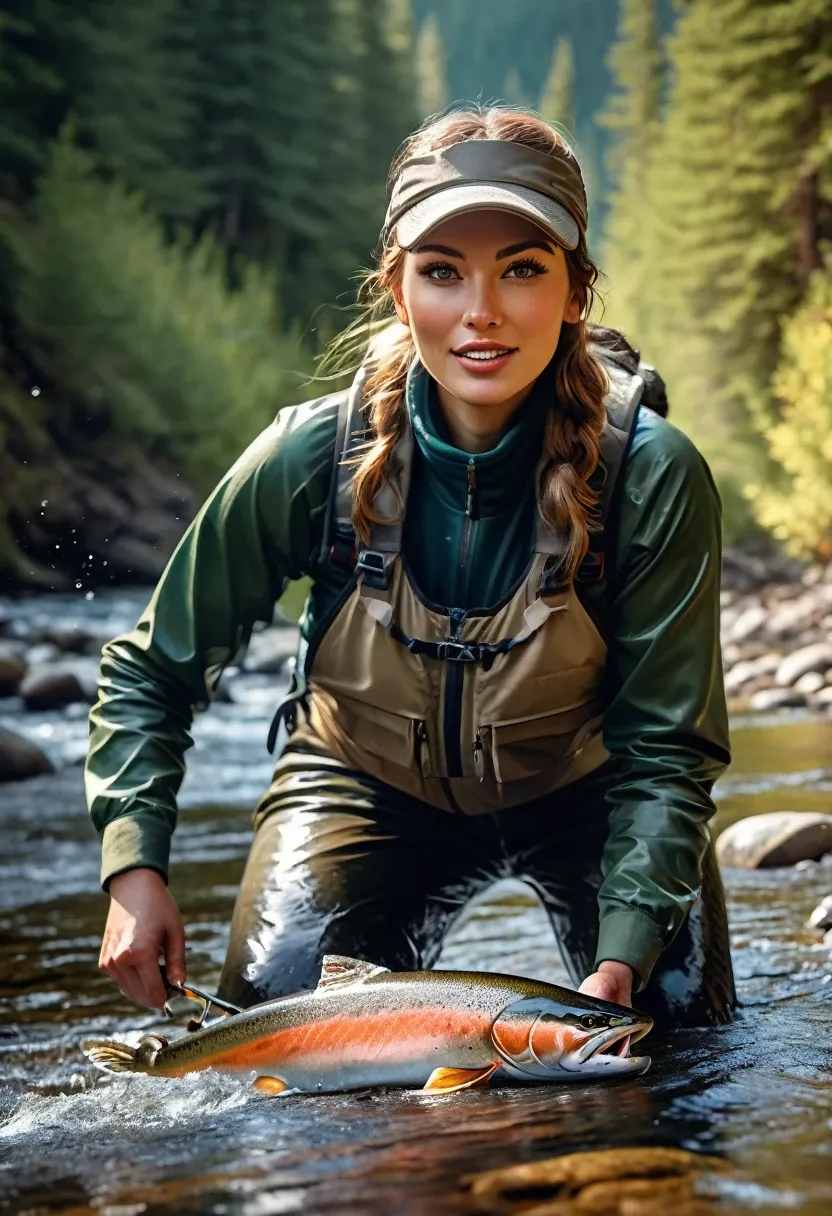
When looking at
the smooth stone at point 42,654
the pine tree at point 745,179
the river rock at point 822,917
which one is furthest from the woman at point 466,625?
the pine tree at point 745,179

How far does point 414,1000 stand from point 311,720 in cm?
131

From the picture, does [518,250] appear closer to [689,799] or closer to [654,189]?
[689,799]

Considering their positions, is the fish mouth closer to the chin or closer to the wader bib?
the wader bib

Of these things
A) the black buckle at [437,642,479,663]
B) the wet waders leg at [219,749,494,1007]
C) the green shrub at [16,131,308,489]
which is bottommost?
the wet waders leg at [219,749,494,1007]

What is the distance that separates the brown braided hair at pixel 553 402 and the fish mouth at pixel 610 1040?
1.00 m

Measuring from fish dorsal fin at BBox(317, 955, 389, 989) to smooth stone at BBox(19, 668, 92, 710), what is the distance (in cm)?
1027

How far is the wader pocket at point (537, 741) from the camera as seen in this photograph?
3.26 metres

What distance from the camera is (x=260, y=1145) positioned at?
233 centimetres

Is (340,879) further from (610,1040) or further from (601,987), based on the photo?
(610,1040)

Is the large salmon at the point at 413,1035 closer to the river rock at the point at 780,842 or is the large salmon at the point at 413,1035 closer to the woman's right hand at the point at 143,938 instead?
the woman's right hand at the point at 143,938

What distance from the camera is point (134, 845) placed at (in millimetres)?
3070

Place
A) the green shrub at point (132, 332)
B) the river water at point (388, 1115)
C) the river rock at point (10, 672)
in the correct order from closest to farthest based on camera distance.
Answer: the river water at point (388, 1115)
the river rock at point (10, 672)
the green shrub at point (132, 332)

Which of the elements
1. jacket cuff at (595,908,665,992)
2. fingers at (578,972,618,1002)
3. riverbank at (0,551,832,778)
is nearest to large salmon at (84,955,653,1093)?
fingers at (578,972,618,1002)

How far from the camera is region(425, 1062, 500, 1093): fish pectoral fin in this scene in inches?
97.8
